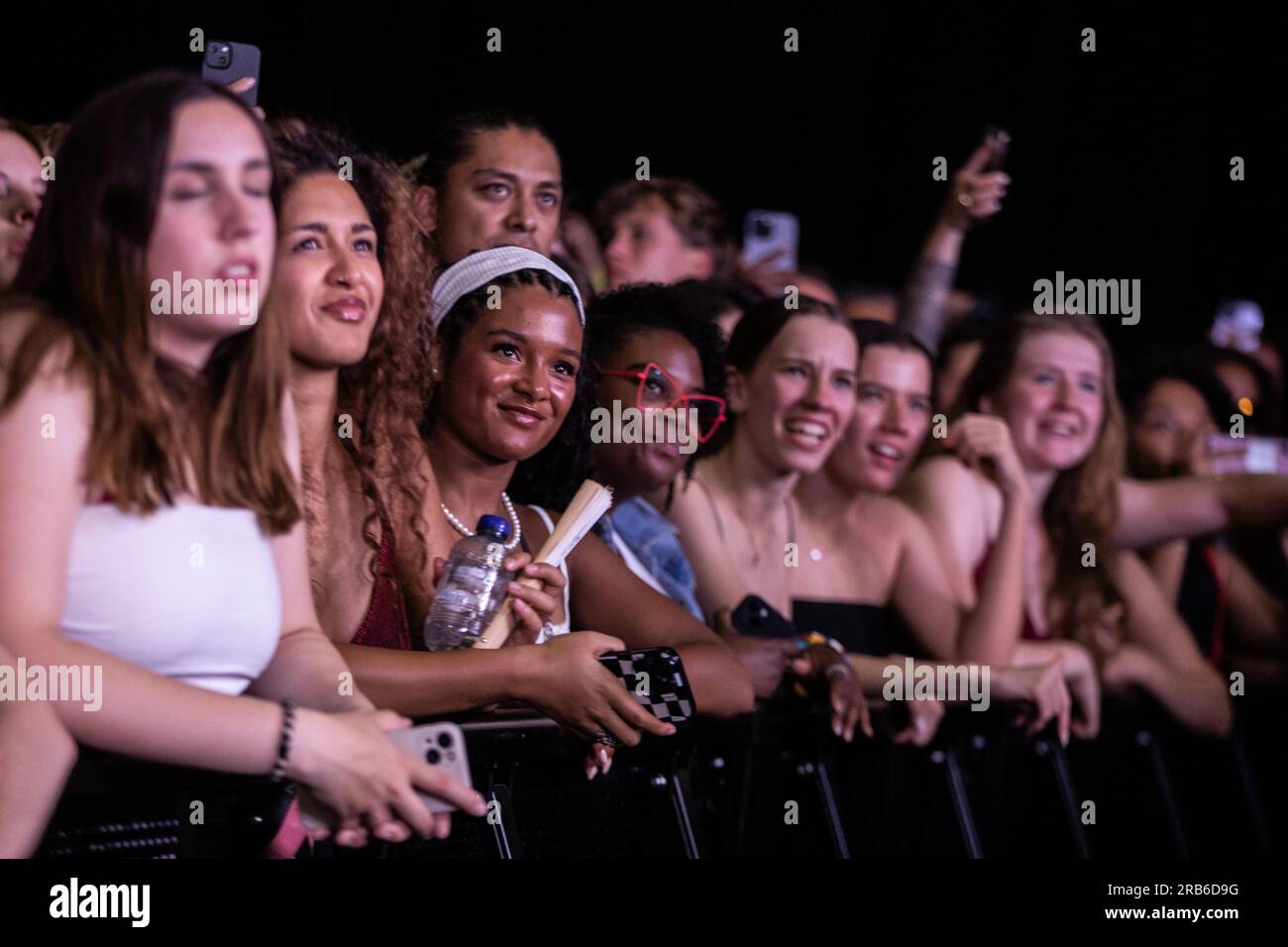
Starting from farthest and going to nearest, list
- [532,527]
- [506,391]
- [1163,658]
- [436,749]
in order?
1. [1163,658]
2. [532,527]
3. [506,391]
4. [436,749]

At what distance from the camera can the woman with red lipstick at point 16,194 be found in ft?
8.70

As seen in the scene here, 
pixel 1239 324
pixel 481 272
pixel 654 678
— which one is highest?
pixel 1239 324

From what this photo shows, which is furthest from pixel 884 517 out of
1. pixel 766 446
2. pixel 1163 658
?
pixel 1163 658

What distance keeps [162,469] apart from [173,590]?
5.7 inches

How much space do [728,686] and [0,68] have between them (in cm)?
176

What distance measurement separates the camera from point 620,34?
5.27 metres

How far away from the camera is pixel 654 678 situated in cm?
280

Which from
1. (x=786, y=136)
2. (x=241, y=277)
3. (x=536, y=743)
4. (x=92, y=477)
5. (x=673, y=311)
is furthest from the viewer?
(x=786, y=136)

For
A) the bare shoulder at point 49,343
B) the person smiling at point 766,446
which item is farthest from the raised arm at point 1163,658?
the bare shoulder at point 49,343

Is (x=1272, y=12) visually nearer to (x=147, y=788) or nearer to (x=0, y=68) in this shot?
(x=0, y=68)

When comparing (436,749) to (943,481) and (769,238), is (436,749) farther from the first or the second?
(769,238)

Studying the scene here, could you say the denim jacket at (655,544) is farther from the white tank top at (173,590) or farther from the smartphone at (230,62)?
the white tank top at (173,590)

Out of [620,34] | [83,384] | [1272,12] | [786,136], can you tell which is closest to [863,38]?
[786,136]

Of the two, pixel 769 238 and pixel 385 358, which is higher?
pixel 769 238
